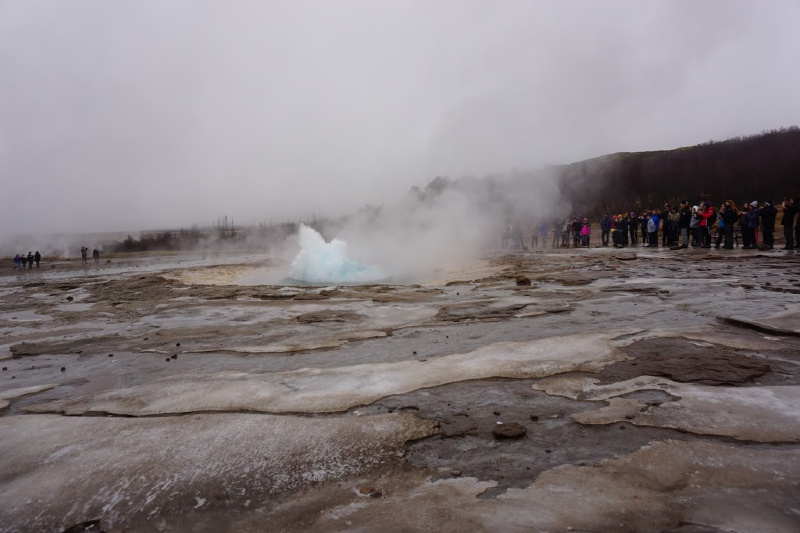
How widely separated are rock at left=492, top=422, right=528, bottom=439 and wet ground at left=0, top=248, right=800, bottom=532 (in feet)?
0.04

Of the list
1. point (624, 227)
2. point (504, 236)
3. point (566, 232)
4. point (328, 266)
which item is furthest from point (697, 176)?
point (328, 266)

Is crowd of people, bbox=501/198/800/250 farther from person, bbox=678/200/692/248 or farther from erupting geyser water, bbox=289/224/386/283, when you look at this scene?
erupting geyser water, bbox=289/224/386/283

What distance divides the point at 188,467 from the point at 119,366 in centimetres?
329

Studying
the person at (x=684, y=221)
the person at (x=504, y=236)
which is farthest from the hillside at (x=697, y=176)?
the person at (x=684, y=221)

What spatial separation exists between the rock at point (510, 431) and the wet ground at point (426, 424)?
1 centimetres

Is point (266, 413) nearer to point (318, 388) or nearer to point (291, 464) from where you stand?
point (318, 388)

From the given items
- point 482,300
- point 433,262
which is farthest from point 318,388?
point 433,262

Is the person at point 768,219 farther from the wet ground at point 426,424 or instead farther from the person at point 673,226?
the wet ground at point 426,424

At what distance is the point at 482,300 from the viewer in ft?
26.5

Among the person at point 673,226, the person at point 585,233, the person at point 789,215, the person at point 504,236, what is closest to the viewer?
the person at point 789,215

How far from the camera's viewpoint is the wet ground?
2.05 meters

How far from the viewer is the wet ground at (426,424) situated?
205cm

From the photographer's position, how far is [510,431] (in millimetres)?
2750

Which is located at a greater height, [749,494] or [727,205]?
[727,205]
